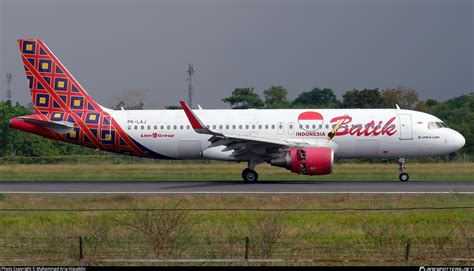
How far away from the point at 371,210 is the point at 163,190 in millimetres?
10983

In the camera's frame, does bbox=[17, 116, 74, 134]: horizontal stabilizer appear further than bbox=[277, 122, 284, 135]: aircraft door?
Yes

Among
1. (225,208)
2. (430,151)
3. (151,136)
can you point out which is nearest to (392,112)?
(430,151)

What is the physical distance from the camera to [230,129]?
1526 inches

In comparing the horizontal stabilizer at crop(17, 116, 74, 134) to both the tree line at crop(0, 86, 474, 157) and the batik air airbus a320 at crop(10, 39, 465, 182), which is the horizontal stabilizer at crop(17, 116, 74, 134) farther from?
the tree line at crop(0, 86, 474, 157)

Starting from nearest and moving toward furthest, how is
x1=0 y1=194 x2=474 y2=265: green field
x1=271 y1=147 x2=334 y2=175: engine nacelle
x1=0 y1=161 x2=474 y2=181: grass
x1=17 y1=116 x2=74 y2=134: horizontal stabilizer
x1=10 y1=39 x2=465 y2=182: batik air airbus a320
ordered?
x1=0 y1=194 x2=474 y2=265: green field → x1=271 y1=147 x2=334 y2=175: engine nacelle → x1=10 y1=39 x2=465 y2=182: batik air airbus a320 → x1=17 y1=116 x2=74 y2=134: horizontal stabilizer → x1=0 y1=161 x2=474 y2=181: grass

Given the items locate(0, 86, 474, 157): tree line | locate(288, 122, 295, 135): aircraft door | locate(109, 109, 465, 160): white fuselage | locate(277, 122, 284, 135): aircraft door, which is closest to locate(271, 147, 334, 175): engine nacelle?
locate(109, 109, 465, 160): white fuselage

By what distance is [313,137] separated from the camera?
124 ft

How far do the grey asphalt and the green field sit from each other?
2506mm

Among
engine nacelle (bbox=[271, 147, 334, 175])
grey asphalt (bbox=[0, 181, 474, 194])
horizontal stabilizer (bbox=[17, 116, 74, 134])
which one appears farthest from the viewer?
horizontal stabilizer (bbox=[17, 116, 74, 134])

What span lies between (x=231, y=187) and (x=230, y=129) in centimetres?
471

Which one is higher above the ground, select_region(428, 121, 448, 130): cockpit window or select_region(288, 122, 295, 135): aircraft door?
select_region(428, 121, 448, 130): cockpit window

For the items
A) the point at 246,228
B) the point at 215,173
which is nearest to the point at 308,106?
the point at 215,173

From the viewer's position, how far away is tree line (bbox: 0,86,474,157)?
7444 cm

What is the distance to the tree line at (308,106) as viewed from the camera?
244 feet
